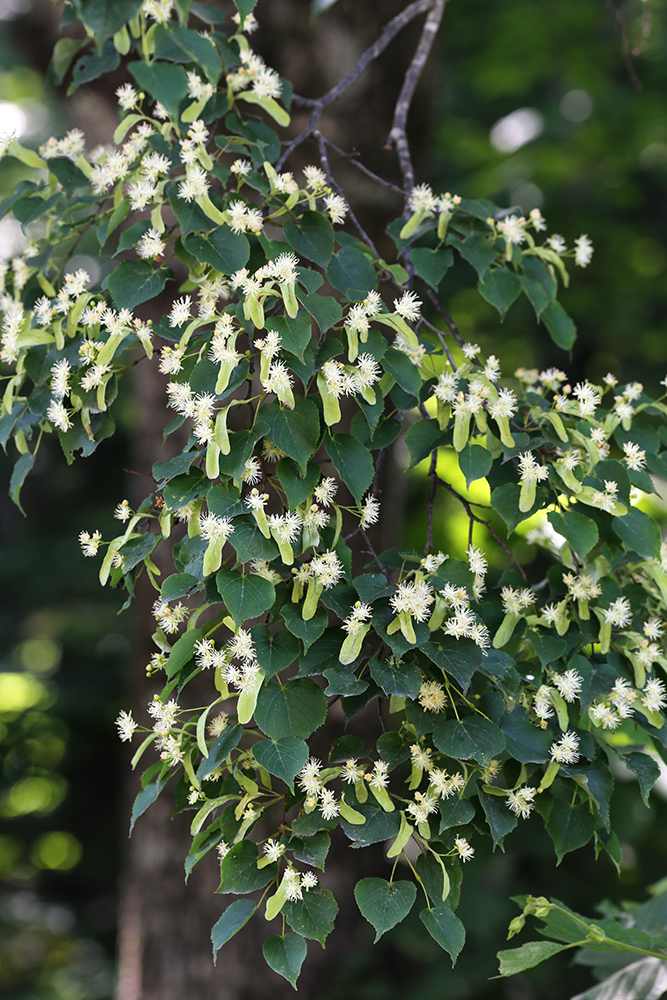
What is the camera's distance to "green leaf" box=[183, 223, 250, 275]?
0.84 m

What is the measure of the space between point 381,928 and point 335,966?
49.1 inches

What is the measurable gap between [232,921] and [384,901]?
0.46 ft

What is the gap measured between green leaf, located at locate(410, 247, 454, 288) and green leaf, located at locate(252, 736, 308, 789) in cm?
59

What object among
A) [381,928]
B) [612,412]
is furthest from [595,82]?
[381,928]

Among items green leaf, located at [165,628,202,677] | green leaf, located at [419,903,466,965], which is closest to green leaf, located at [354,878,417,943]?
green leaf, located at [419,903,466,965]

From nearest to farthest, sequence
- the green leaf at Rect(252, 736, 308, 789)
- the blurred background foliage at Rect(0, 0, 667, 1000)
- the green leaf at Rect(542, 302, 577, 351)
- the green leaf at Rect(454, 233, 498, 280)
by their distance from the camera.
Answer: the green leaf at Rect(252, 736, 308, 789), the green leaf at Rect(454, 233, 498, 280), the green leaf at Rect(542, 302, 577, 351), the blurred background foliage at Rect(0, 0, 667, 1000)

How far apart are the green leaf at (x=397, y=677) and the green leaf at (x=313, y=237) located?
0.44 meters

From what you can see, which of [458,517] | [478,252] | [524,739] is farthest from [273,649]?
[458,517]

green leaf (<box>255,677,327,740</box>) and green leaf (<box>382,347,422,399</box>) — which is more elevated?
green leaf (<box>382,347,422,399</box>)

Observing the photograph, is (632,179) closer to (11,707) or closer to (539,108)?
(539,108)

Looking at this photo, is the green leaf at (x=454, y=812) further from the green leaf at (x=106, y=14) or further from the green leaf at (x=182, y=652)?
the green leaf at (x=106, y=14)

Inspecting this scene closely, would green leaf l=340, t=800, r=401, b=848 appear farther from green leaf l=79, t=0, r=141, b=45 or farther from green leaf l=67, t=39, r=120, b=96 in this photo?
green leaf l=67, t=39, r=120, b=96

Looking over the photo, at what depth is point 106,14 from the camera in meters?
0.76

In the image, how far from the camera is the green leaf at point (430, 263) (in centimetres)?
103
